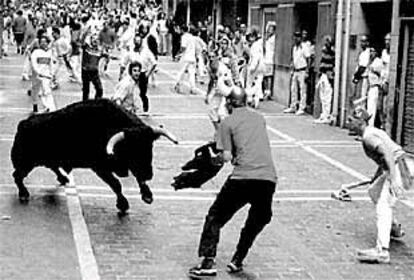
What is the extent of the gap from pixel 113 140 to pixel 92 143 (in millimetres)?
685

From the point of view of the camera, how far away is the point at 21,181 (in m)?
11.0

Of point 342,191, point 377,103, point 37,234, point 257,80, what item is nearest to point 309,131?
point 377,103

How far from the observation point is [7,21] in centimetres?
4403

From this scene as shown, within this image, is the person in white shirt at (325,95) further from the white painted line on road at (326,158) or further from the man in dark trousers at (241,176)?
the man in dark trousers at (241,176)

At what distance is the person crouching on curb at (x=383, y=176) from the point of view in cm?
889

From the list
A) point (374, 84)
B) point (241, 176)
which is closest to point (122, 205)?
point (241, 176)

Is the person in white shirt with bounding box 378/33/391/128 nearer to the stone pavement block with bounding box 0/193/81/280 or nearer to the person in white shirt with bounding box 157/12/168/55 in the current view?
the stone pavement block with bounding box 0/193/81/280

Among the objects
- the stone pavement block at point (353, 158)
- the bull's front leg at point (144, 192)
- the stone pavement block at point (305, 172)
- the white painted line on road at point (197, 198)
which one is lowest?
the stone pavement block at point (353, 158)

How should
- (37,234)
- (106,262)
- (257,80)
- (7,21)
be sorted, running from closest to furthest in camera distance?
(106,262) < (37,234) < (257,80) < (7,21)

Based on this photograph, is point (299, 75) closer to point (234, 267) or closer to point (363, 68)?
point (363, 68)

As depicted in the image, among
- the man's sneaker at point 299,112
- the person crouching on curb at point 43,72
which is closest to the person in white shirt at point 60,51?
the person crouching on curb at point 43,72

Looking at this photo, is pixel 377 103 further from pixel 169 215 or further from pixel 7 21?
pixel 7 21

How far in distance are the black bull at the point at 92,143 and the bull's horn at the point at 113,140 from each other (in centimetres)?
1

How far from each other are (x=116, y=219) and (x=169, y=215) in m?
0.70
